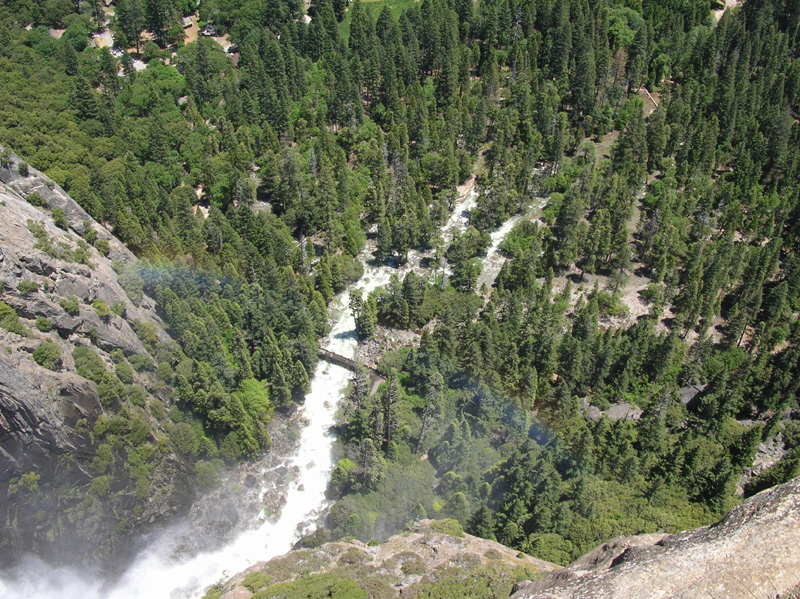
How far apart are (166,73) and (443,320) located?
88765 millimetres

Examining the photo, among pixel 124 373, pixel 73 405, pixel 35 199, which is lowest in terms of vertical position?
pixel 124 373

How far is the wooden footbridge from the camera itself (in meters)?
87.2

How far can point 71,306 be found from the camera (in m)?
72.9

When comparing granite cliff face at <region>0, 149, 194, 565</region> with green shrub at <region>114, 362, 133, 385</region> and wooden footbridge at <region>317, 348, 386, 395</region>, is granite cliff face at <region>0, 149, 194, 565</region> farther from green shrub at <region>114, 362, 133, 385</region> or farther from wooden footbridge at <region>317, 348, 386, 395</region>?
wooden footbridge at <region>317, 348, 386, 395</region>

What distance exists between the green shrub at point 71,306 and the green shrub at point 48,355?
5.81m

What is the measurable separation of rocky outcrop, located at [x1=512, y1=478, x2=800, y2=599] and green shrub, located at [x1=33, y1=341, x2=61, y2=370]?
55.0 meters

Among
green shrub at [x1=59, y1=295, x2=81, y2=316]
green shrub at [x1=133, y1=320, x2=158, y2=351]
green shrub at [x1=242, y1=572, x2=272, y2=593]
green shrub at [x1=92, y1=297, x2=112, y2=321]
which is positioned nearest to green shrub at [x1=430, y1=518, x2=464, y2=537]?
green shrub at [x1=242, y1=572, x2=272, y2=593]

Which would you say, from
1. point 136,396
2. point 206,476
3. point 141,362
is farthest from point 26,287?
point 206,476

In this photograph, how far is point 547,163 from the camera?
126m

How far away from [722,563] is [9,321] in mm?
68303

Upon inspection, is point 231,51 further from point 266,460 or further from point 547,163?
point 266,460

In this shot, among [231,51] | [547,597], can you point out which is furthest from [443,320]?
[231,51]

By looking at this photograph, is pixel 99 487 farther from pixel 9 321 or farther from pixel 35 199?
pixel 35 199

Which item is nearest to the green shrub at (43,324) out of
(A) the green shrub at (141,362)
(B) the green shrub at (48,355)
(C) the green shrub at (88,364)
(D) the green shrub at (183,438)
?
(B) the green shrub at (48,355)
